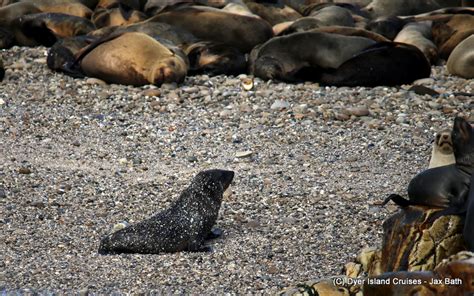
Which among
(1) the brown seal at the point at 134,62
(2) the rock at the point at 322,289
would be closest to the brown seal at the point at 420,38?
(1) the brown seal at the point at 134,62

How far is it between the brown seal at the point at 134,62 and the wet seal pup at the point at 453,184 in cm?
476

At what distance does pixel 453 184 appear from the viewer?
15.5 ft

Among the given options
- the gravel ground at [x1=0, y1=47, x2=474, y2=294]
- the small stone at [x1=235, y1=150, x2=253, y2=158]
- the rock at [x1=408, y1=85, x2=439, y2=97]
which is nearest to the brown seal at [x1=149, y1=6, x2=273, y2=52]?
the gravel ground at [x1=0, y1=47, x2=474, y2=294]

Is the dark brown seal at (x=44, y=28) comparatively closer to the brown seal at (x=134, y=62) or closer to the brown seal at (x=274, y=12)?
the brown seal at (x=134, y=62)

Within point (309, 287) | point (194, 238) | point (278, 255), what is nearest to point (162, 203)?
point (194, 238)

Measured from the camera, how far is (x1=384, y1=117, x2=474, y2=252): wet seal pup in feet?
15.2

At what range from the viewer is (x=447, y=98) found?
9164mm

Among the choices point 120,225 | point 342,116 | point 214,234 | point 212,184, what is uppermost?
point 212,184

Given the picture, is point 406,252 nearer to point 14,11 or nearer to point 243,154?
point 243,154

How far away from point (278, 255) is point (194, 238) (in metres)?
0.54

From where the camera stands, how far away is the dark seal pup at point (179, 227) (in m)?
5.45

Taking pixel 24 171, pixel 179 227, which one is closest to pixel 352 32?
pixel 24 171

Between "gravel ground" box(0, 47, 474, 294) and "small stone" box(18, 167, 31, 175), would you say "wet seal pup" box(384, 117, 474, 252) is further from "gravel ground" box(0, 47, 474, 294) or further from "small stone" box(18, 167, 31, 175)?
"small stone" box(18, 167, 31, 175)

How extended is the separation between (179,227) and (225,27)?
585 cm
